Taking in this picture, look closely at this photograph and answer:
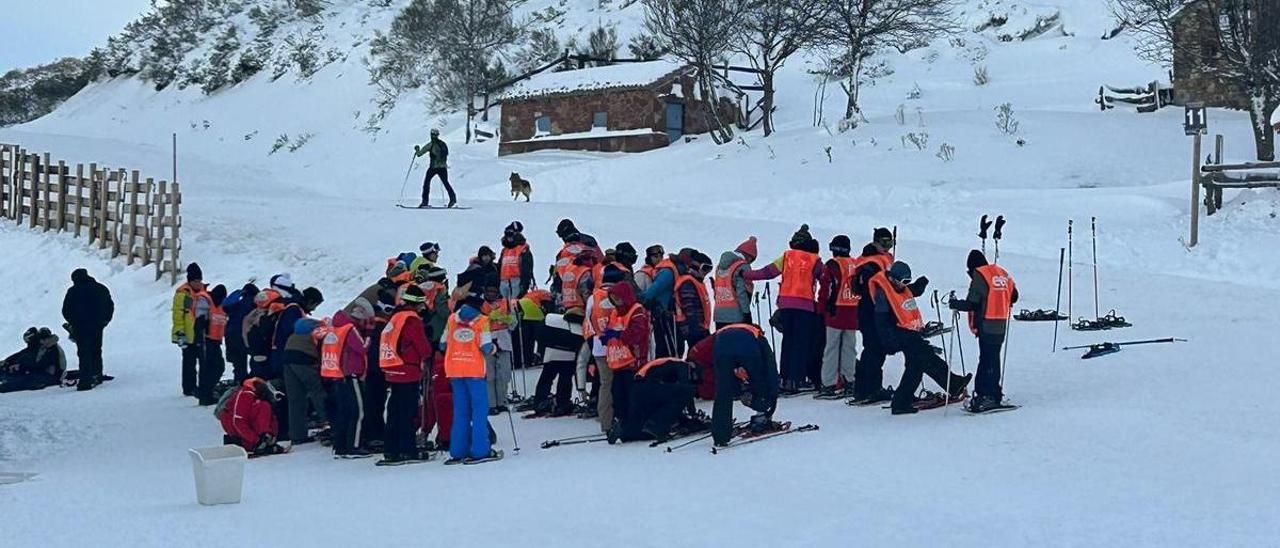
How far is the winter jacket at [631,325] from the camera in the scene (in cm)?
1106

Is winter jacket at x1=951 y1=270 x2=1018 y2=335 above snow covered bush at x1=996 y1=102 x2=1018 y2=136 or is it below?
below

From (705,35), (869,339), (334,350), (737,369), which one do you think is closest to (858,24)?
(705,35)

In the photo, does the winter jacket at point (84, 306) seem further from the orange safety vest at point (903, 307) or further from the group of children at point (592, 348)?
the orange safety vest at point (903, 307)

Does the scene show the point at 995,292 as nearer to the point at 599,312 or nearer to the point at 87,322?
the point at 599,312

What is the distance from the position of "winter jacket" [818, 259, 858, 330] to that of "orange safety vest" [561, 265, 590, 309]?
7.50ft

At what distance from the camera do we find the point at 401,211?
85.4ft

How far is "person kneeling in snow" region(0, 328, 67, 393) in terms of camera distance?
633 inches

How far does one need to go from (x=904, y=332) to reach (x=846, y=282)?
136 centimetres

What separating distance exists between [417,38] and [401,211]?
32010mm

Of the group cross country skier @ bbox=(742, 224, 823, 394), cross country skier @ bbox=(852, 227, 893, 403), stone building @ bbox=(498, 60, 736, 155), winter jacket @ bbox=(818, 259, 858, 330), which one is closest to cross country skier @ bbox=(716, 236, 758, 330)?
cross country skier @ bbox=(742, 224, 823, 394)

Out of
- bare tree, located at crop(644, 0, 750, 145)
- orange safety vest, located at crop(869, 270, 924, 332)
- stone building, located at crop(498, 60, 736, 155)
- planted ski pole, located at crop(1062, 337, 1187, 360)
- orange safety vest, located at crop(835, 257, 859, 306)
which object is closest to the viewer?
orange safety vest, located at crop(869, 270, 924, 332)

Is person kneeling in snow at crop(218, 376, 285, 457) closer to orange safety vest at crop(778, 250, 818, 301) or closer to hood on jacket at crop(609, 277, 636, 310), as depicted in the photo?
hood on jacket at crop(609, 277, 636, 310)

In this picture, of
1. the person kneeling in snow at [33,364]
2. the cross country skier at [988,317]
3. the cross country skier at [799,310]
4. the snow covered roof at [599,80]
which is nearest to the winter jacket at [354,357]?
the cross country skier at [799,310]

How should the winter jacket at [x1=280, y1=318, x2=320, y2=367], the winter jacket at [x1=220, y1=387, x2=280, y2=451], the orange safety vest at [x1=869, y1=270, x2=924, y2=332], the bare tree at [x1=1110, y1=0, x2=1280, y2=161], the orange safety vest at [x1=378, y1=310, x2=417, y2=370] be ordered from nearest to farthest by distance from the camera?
the orange safety vest at [x1=378, y1=310, x2=417, y2=370], the orange safety vest at [x1=869, y1=270, x2=924, y2=332], the winter jacket at [x1=220, y1=387, x2=280, y2=451], the winter jacket at [x1=280, y1=318, x2=320, y2=367], the bare tree at [x1=1110, y1=0, x2=1280, y2=161]
